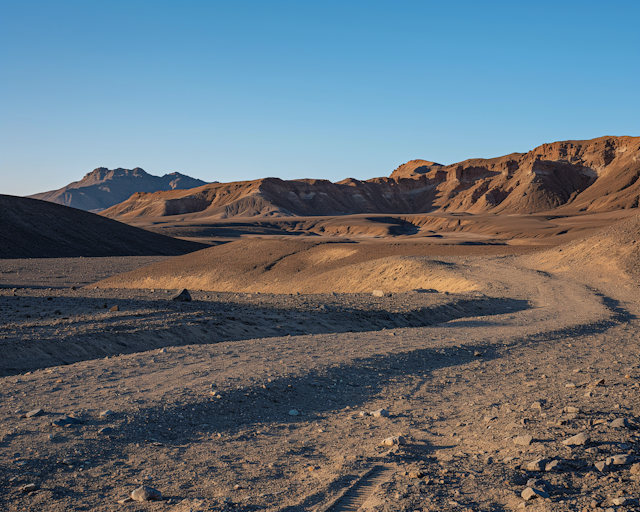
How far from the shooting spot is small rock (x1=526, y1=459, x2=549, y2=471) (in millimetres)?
4789

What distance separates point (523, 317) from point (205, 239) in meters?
85.7

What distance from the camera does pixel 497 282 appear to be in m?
22.7

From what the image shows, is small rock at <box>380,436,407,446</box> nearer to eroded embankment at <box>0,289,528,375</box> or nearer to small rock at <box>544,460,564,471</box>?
small rock at <box>544,460,564,471</box>

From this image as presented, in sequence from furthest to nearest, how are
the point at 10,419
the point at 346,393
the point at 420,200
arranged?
1. the point at 420,200
2. the point at 346,393
3. the point at 10,419

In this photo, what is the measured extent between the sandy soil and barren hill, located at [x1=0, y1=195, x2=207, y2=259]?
57274 mm

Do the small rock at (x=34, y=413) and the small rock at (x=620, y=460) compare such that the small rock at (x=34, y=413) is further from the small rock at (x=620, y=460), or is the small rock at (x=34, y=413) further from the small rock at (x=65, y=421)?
the small rock at (x=620, y=460)

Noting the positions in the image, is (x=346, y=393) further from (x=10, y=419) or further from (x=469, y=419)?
(x=10, y=419)

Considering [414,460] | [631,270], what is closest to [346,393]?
[414,460]

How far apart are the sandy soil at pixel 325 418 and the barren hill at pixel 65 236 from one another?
5727cm

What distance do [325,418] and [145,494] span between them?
8.83 ft

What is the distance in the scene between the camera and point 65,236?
70.2 metres

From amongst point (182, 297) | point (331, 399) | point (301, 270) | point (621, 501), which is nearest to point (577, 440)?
point (621, 501)

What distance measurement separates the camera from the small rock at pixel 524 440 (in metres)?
5.40

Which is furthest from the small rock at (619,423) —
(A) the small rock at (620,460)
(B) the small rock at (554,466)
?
(B) the small rock at (554,466)
